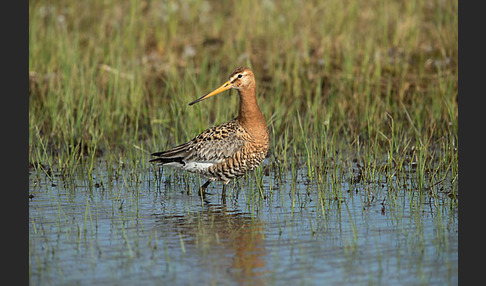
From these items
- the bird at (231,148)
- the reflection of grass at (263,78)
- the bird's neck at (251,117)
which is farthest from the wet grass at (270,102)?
the bird's neck at (251,117)

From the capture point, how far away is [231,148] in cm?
882

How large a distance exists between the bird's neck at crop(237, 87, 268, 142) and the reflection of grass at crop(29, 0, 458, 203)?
52 centimetres

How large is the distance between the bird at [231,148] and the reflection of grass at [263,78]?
40 centimetres

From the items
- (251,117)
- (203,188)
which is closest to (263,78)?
(251,117)

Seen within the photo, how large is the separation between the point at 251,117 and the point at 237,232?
1958 millimetres

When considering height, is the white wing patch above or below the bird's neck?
below

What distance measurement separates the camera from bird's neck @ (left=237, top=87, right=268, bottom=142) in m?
8.91

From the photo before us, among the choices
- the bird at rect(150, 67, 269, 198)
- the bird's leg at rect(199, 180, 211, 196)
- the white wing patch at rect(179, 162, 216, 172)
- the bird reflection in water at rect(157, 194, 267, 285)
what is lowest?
the bird reflection in water at rect(157, 194, 267, 285)

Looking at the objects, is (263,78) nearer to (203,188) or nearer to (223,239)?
(203,188)

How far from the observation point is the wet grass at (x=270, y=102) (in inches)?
330

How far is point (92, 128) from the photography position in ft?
34.0

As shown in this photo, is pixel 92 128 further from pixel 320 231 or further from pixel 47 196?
pixel 320 231

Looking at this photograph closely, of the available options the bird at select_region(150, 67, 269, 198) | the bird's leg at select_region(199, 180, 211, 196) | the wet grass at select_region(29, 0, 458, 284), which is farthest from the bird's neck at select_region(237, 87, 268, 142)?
the bird's leg at select_region(199, 180, 211, 196)

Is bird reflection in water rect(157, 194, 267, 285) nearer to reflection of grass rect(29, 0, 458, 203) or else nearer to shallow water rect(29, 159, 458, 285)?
shallow water rect(29, 159, 458, 285)
